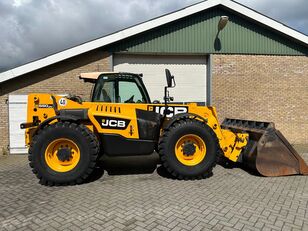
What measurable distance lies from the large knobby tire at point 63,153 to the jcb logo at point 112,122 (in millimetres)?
375

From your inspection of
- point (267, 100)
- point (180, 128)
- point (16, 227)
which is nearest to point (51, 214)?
point (16, 227)

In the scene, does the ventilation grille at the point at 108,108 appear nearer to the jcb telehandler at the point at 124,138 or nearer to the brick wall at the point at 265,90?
the jcb telehandler at the point at 124,138

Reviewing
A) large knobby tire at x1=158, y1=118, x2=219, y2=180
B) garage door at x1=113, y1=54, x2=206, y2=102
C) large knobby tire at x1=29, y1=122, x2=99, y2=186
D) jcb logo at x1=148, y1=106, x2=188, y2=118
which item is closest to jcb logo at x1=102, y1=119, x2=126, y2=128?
large knobby tire at x1=29, y1=122, x2=99, y2=186

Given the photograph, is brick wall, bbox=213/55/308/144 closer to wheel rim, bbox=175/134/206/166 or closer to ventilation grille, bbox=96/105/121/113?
wheel rim, bbox=175/134/206/166

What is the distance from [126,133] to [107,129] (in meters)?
0.42

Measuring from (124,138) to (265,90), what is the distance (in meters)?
7.41

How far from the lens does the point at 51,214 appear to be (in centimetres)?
438

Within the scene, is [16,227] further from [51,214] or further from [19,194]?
[19,194]

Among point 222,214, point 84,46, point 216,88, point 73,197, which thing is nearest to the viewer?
point 222,214

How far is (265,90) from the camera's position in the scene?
37.2 ft

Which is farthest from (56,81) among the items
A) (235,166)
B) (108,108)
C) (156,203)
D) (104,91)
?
(156,203)

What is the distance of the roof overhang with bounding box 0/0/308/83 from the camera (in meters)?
9.77

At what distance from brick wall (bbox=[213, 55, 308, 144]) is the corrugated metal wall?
1.14ft

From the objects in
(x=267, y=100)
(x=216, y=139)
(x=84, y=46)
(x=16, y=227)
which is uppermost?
(x=84, y=46)
